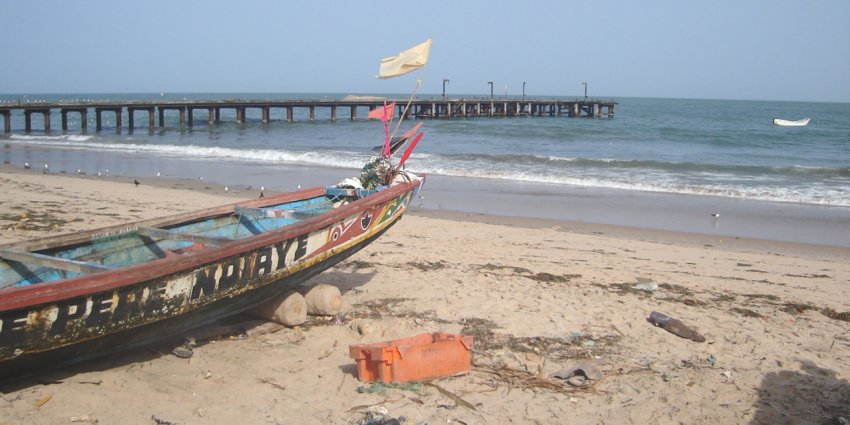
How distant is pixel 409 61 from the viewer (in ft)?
24.4

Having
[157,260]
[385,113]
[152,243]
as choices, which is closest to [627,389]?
[157,260]

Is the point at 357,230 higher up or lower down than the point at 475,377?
higher up

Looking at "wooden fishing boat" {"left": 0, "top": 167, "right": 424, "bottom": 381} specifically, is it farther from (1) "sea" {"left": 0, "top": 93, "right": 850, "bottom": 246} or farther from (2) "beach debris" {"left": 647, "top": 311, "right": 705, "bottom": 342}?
(1) "sea" {"left": 0, "top": 93, "right": 850, "bottom": 246}

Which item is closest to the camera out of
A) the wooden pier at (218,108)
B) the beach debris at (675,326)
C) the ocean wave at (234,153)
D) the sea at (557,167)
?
the beach debris at (675,326)

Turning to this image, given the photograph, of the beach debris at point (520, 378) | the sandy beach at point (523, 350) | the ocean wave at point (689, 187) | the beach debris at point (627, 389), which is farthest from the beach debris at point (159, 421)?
the ocean wave at point (689, 187)

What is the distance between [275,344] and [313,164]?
1764 centimetres

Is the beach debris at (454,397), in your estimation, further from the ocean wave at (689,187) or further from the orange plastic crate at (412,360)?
the ocean wave at (689,187)

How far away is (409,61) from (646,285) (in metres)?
3.52

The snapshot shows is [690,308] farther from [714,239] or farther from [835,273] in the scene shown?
[714,239]

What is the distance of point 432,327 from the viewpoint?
5973 millimetres

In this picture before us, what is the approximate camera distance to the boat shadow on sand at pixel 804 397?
436 centimetres

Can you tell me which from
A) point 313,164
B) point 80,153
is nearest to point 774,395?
point 313,164

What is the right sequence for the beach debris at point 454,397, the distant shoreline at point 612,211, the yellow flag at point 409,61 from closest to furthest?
the beach debris at point 454,397
the yellow flag at point 409,61
the distant shoreline at point 612,211

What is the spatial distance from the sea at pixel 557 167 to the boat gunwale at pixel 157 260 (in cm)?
739
